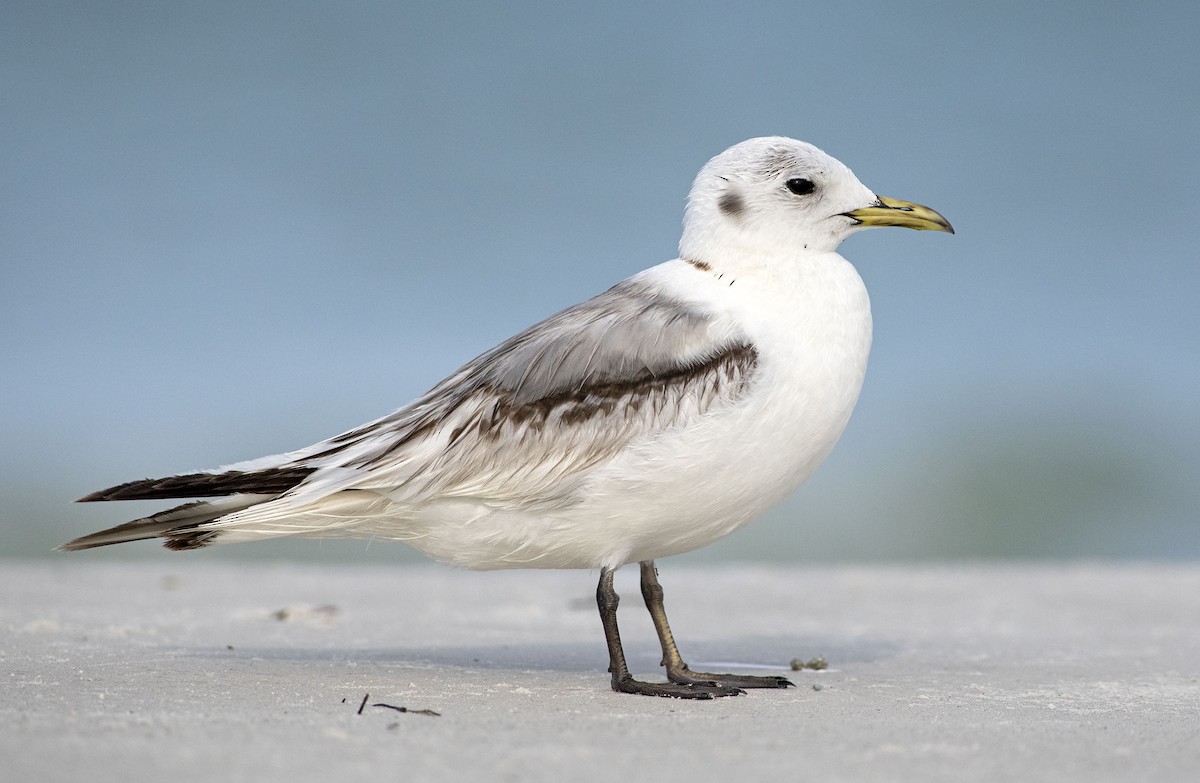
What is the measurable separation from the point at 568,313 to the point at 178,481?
1.71 meters

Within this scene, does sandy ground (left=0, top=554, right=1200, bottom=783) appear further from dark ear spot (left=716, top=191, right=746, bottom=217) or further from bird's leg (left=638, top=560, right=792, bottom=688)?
dark ear spot (left=716, top=191, right=746, bottom=217)

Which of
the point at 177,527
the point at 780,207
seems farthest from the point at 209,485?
the point at 780,207

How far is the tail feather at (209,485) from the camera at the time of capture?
5.18 m

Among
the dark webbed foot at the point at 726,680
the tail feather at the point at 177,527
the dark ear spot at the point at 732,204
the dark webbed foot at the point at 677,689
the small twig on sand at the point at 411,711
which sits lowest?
the small twig on sand at the point at 411,711

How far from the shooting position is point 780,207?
17.9 feet

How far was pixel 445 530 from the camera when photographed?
5246mm

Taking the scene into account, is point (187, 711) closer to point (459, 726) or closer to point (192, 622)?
point (459, 726)

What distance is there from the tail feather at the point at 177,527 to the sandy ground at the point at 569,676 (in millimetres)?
496

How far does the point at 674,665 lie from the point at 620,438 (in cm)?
101

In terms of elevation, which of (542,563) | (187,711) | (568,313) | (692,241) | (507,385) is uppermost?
(692,241)

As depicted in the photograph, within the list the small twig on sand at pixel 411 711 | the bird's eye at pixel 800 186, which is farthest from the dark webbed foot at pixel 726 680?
the bird's eye at pixel 800 186

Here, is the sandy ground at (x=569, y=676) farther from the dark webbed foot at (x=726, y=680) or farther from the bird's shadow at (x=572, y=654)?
the dark webbed foot at (x=726, y=680)

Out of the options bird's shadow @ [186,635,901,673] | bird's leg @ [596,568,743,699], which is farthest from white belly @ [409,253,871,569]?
bird's shadow @ [186,635,901,673]

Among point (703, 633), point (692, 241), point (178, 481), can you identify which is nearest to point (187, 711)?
point (178, 481)
